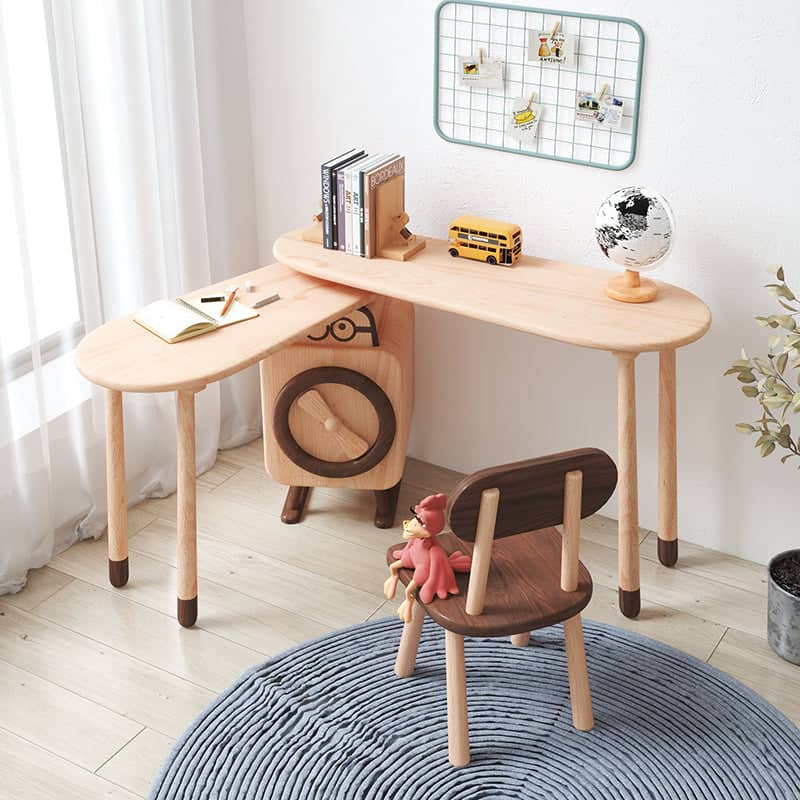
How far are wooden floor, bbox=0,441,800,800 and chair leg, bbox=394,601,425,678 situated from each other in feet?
0.74

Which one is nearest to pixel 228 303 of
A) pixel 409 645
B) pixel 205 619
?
pixel 205 619

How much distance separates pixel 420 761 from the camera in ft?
7.18

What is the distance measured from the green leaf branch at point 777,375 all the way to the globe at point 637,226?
0.24m

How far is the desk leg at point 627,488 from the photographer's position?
7.62 ft

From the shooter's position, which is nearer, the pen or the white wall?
the white wall

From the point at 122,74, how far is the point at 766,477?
1.77 meters

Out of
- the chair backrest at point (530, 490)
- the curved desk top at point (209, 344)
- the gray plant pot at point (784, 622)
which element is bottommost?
the gray plant pot at point (784, 622)

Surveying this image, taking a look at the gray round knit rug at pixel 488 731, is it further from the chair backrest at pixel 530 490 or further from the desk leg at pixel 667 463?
the chair backrest at pixel 530 490

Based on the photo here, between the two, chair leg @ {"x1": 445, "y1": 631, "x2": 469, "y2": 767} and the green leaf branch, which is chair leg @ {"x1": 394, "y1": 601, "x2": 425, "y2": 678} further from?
the green leaf branch

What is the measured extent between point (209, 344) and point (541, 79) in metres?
0.98

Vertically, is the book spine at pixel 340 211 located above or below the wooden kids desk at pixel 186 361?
above

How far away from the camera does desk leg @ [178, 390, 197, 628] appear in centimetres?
232

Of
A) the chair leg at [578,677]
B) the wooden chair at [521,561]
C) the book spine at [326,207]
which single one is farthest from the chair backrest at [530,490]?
the book spine at [326,207]

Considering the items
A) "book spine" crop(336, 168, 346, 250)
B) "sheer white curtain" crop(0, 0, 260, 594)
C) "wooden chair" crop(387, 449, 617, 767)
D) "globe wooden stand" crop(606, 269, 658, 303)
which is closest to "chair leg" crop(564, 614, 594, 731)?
Result: "wooden chair" crop(387, 449, 617, 767)
